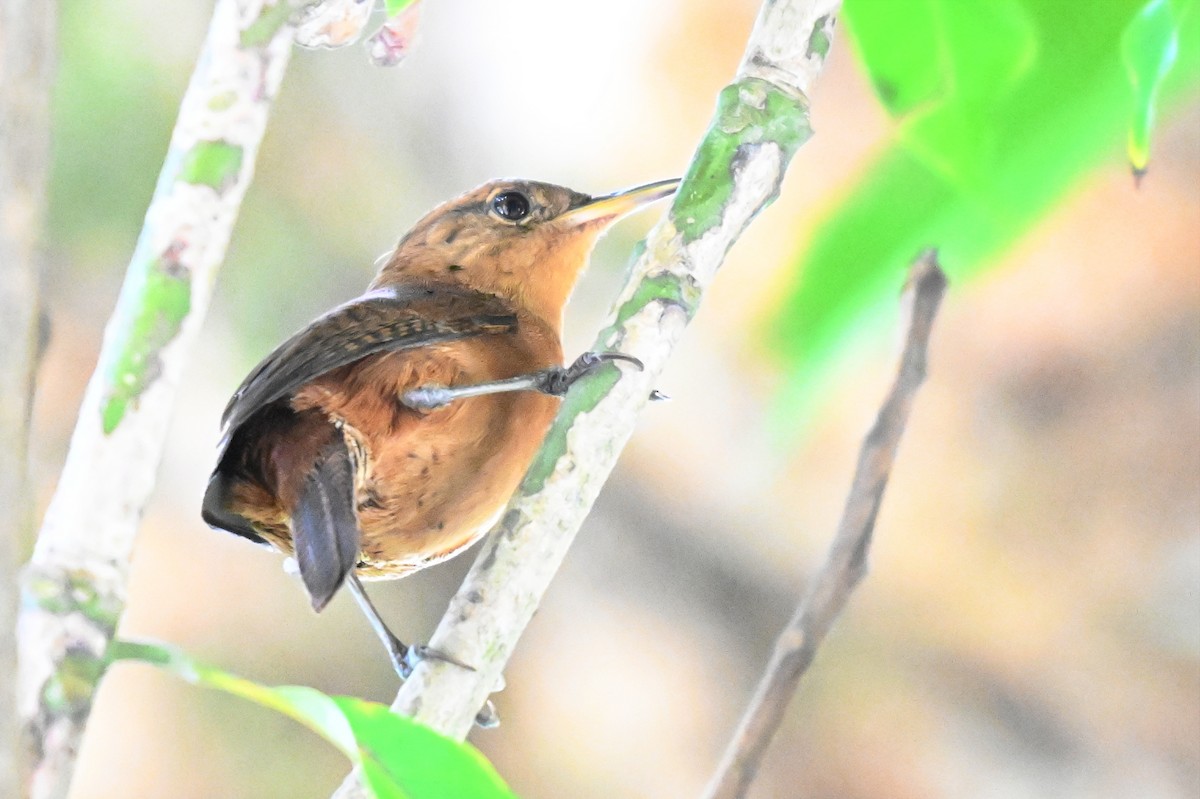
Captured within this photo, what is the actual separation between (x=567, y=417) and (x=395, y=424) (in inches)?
10.8

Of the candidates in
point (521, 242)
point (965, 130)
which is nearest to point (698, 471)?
point (521, 242)

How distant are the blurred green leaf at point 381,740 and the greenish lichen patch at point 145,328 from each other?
0.47ft

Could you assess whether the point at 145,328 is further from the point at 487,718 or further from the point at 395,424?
the point at 487,718

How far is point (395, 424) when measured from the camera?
1.01m

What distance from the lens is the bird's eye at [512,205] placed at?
1258 millimetres

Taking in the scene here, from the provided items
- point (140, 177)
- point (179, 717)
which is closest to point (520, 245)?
point (140, 177)

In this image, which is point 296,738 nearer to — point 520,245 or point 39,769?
point 520,245

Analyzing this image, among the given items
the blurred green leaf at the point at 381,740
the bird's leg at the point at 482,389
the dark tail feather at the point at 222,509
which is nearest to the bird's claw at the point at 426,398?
the bird's leg at the point at 482,389

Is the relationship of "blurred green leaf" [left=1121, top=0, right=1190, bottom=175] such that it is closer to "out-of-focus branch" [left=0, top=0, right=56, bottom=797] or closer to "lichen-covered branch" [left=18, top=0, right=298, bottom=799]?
"lichen-covered branch" [left=18, top=0, right=298, bottom=799]

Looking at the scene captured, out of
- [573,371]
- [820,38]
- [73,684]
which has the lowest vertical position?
[73,684]

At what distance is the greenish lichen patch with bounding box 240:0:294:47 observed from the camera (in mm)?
755

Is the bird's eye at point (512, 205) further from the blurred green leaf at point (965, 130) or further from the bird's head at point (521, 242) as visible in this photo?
the blurred green leaf at point (965, 130)

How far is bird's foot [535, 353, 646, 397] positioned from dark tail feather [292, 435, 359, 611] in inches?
7.4

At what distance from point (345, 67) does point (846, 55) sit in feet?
2.40
